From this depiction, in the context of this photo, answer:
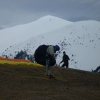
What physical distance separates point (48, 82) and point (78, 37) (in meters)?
184

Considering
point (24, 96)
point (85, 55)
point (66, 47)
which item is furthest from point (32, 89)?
point (66, 47)

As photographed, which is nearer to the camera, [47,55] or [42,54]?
[47,55]

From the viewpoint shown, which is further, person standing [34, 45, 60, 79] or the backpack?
the backpack

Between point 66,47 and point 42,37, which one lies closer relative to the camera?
point 66,47

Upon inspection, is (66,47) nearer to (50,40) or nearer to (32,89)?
(50,40)

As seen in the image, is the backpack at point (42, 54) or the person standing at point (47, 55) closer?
the person standing at point (47, 55)

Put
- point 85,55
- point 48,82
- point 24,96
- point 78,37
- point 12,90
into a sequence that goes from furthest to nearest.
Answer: point 78,37
point 85,55
point 48,82
point 12,90
point 24,96

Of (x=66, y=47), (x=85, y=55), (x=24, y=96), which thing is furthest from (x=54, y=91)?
(x=66, y=47)

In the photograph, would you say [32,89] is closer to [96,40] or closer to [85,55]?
[85,55]

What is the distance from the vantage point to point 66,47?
18175cm

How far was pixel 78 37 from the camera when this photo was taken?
196125mm

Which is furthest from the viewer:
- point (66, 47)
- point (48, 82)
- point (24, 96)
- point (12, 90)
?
point (66, 47)

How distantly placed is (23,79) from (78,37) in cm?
18388

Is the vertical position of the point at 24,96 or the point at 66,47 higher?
the point at 66,47
